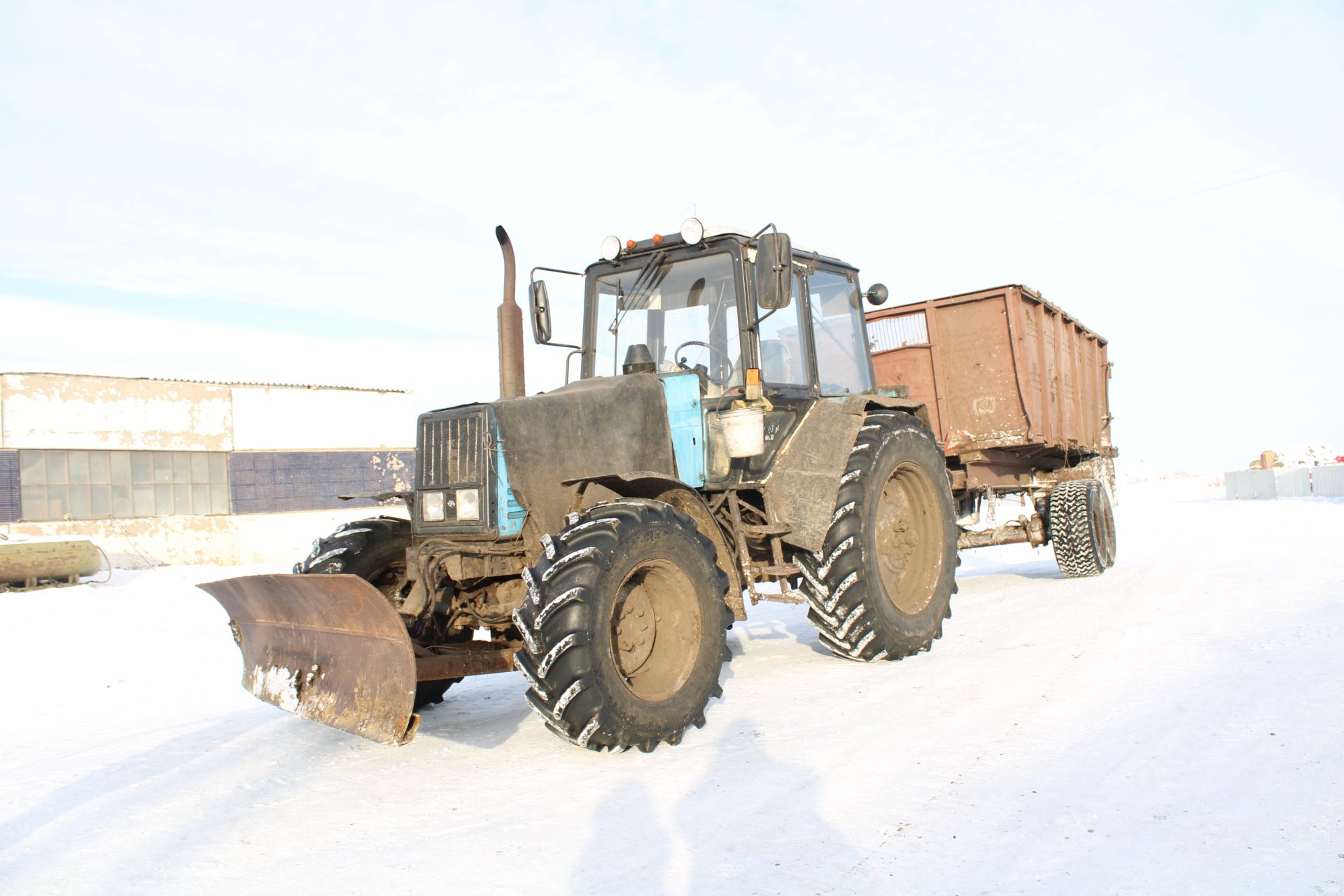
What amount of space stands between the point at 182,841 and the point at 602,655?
1734mm

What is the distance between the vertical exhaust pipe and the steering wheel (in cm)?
96

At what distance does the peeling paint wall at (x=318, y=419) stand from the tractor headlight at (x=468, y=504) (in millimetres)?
15674

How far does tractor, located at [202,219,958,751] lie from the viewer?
4.41m

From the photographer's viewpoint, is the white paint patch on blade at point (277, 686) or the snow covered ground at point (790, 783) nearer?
the snow covered ground at point (790, 783)

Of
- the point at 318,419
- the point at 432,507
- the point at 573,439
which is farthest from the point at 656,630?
the point at 318,419

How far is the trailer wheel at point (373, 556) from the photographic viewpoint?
18.2 ft

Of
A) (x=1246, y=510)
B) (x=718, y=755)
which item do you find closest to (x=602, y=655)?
(x=718, y=755)

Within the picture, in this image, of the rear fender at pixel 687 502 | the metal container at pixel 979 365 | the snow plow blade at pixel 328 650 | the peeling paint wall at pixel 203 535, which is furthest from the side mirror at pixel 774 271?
the peeling paint wall at pixel 203 535

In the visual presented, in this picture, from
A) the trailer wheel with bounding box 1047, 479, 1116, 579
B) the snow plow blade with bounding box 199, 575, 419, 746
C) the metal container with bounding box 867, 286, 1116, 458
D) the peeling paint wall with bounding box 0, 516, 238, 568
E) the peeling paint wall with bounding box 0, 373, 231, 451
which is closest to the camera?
the snow plow blade with bounding box 199, 575, 419, 746

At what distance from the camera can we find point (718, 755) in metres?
4.45

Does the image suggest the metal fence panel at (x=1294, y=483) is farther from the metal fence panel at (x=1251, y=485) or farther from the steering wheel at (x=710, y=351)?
the steering wheel at (x=710, y=351)

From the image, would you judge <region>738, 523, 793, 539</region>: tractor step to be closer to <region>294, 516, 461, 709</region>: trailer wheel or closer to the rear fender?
the rear fender

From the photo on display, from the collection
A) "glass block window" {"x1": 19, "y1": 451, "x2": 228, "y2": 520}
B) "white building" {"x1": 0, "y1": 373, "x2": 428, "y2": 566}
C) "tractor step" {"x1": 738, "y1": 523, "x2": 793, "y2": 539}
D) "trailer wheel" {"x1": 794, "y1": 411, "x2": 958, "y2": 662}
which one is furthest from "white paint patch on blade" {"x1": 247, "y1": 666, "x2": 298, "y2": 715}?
"glass block window" {"x1": 19, "y1": 451, "x2": 228, "y2": 520}

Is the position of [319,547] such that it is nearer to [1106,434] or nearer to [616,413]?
[616,413]
